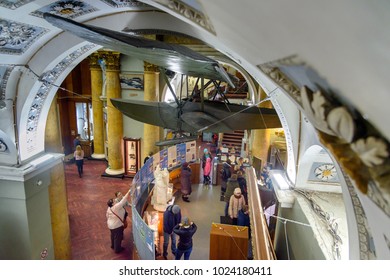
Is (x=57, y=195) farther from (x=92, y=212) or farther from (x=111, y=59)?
(x=111, y=59)

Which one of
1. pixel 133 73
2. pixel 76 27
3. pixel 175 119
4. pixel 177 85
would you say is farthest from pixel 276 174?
pixel 177 85

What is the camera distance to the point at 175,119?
4625 millimetres

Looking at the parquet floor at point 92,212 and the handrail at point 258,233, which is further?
the parquet floor at point 92,212

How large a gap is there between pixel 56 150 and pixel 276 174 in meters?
4.66

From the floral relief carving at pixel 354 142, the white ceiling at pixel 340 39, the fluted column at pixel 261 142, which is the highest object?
the white ceiling at pixel 340 39

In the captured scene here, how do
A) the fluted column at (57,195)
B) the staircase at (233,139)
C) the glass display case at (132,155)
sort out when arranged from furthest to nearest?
the staircase at (233,139)
the glass display case at (132,155)
the fluted column at (57,195)

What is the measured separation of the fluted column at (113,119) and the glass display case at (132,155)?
0.78 feet

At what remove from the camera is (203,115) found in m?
4.05

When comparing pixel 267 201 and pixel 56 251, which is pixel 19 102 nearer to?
pixel 56 251

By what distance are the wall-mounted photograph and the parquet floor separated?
378 centimetres

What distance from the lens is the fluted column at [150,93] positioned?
33.9ft

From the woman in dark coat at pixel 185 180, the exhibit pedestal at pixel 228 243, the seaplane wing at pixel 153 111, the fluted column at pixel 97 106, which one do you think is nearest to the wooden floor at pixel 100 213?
the woman in dark coat at pixel 185 180

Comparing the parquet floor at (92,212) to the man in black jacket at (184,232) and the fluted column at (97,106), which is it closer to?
the fluted column at (97,106)

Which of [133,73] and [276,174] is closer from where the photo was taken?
[276,174]
